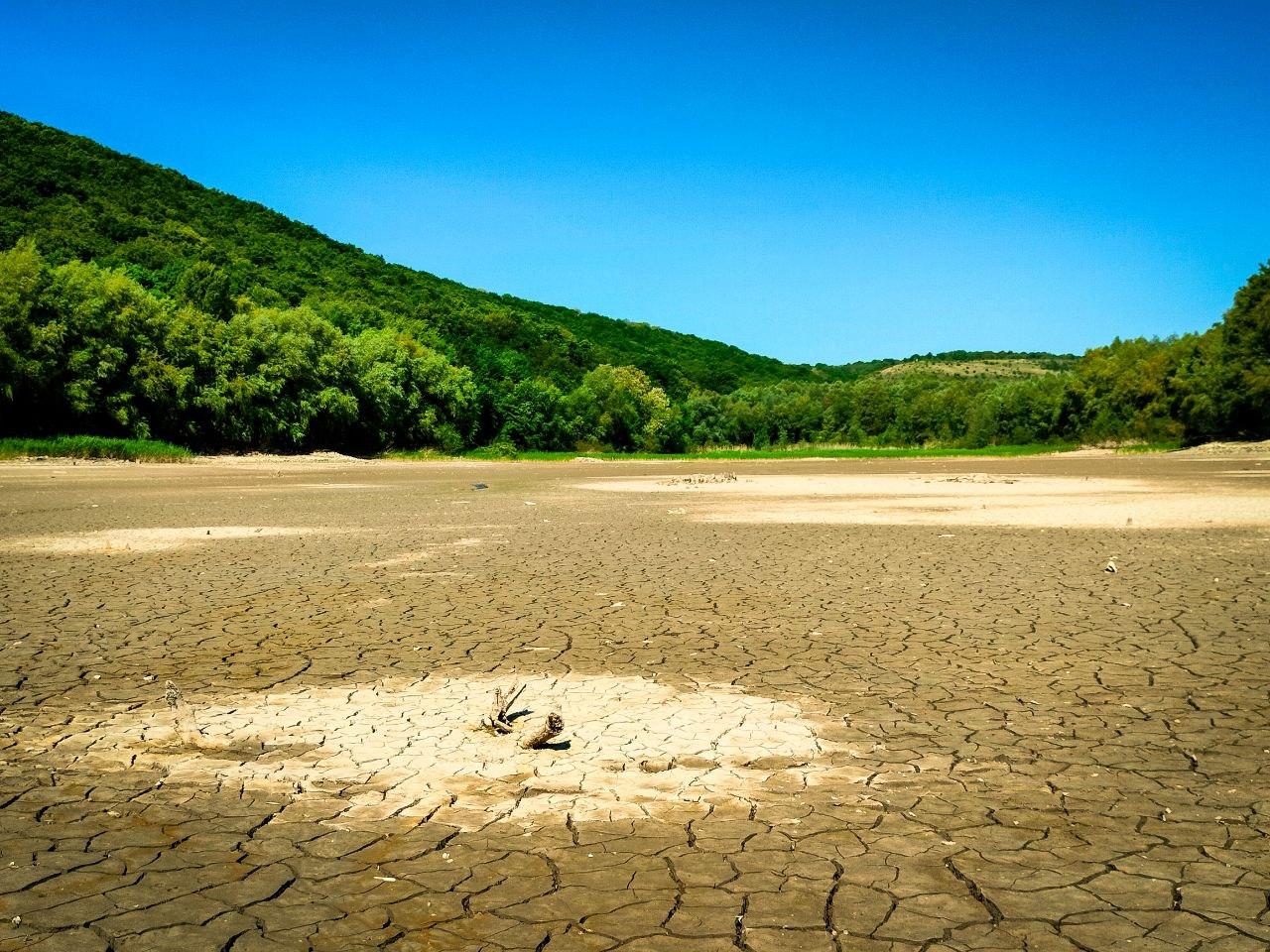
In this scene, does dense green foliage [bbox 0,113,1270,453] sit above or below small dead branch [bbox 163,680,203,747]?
above

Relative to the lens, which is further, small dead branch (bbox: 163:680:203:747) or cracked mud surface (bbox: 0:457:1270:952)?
small dead branch (bbox: 163:680:203:747)

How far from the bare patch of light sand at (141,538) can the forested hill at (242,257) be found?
44641mm

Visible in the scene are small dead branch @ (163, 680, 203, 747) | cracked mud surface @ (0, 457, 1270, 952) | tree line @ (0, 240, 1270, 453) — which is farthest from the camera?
tree line @ (0, 240, 1270, 453)

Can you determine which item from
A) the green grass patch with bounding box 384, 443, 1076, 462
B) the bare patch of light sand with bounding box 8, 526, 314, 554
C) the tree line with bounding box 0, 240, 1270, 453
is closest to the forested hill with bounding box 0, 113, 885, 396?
the tree line with bounding box 0, 240, 1270, 453

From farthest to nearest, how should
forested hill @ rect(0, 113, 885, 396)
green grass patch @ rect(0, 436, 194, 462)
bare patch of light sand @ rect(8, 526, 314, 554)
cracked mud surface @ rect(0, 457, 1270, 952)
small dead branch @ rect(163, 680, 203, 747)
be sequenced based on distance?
1. forested hill @ rect(0, 113, 885, 396)
2. green grass patch @ rect(0, 436, 194, 462)
3. bare patch of light sand @ rect(8, 526, 314, 554)
4. small dead branch @ rect(163, 680, 203, 747)
5. cracked mud surface @ rect(0, 457, 1270, 952)

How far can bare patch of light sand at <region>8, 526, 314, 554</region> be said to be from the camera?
12.8 meters

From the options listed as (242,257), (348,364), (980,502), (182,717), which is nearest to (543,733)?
(182,717)

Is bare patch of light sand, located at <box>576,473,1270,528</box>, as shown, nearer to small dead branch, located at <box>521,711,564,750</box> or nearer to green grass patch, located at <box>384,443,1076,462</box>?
small dead branch, located at <box>521,711,564,750</box>

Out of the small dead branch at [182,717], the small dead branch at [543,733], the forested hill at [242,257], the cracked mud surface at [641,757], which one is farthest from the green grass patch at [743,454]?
the small dead branch at [543,733]

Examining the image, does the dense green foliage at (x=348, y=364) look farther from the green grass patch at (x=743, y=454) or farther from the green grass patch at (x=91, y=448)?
the green grass patch at (x=743, y=454)

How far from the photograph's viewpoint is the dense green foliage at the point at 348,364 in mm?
42281

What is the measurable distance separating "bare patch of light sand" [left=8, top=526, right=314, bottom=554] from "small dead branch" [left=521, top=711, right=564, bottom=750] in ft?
32.9

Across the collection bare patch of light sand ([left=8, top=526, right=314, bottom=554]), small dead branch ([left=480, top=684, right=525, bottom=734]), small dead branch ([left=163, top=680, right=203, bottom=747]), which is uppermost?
small dead branch ([left=480, top=684, right=525, bottom=734])

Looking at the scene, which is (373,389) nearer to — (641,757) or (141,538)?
(141,538)
